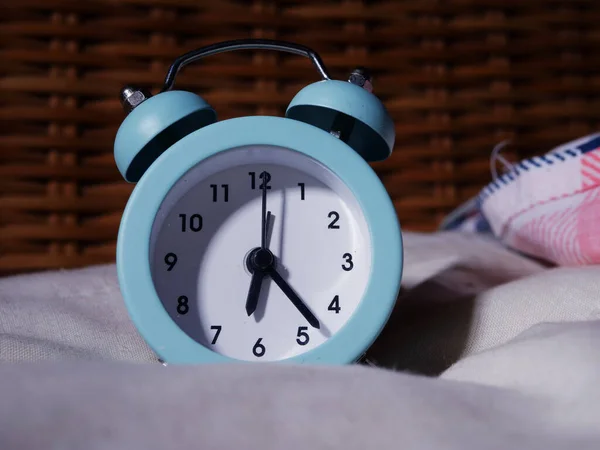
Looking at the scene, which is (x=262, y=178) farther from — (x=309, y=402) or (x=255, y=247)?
(x=309, y=402)

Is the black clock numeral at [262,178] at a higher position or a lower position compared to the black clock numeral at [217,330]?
higher

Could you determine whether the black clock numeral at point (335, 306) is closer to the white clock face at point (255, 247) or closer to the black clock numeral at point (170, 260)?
the white clock face at point (255, 247)

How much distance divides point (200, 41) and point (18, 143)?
36cm

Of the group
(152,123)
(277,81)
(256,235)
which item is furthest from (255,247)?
(277,81)

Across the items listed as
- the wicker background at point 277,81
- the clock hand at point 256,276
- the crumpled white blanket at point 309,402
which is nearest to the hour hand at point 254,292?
the clock hand at point 256,276

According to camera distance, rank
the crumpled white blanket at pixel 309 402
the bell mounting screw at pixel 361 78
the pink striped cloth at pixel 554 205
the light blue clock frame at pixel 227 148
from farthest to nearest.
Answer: the pink striped cloth at pixel 554 205, the bell mounting screw at pixel 361 78, the light blue clock frame at pixel 227 148, the crumpled white blanket at pixel 309 402

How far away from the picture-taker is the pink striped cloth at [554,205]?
0.78 metres

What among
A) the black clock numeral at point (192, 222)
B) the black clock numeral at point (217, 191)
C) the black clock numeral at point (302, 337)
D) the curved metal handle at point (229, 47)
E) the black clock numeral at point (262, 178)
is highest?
the curved metal handle at point (229, 47)

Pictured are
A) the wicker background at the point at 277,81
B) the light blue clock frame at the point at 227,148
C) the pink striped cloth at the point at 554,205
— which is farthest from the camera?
the wicker background at the point at 277,81

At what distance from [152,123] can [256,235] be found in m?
0.13

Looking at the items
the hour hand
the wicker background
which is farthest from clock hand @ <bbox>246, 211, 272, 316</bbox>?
the wicker background

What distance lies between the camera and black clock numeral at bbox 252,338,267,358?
551 millimetres

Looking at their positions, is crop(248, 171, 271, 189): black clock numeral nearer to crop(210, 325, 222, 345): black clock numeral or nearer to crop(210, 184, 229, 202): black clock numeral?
crop(210, 184, 229, 202): black clock numeral

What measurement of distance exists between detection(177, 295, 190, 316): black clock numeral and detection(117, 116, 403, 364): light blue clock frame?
3cm
